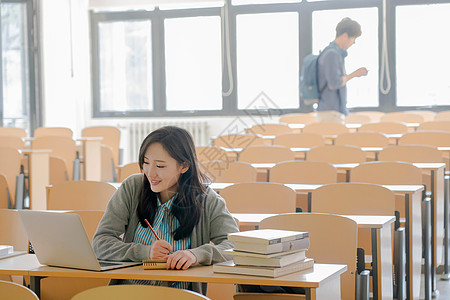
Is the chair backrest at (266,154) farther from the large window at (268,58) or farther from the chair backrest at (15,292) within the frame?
the large window at (268,58)

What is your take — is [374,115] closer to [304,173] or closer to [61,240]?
[304,173]

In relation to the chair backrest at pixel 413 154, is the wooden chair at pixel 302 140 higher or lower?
higher

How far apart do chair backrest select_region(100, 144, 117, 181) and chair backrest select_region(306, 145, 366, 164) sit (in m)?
2.94

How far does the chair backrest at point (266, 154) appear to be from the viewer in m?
5.90

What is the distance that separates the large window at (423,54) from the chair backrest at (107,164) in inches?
195

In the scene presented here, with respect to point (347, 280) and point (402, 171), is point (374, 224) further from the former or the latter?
point (402, 171)

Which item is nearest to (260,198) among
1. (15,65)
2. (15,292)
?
(15,292)

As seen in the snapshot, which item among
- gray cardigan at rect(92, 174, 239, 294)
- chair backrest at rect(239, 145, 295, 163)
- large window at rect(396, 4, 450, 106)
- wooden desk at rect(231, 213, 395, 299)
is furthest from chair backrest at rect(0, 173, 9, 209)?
large window at rect(396, 4, 450, 106)

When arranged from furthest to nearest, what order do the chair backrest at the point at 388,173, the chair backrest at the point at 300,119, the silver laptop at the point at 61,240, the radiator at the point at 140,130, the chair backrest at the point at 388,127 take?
the radiator at the point at 140,130
the chair backrest at the point at 300,119
the chair backrest at the point at 388,127
the chair backrest at the point at 388,173
the silver laptop at the point at 61,240

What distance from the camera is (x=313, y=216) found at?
2973 mm

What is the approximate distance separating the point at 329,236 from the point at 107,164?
529cm

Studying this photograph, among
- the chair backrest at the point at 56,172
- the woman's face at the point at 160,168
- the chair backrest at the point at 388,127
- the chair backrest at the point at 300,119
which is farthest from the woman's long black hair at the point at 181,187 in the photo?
the chair backrest at the point at 300,119

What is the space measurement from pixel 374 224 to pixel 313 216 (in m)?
0.26

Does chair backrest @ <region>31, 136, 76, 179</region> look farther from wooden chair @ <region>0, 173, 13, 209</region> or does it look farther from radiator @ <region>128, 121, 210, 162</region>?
radiator @ <region>128, 121, 210, 162</region>
